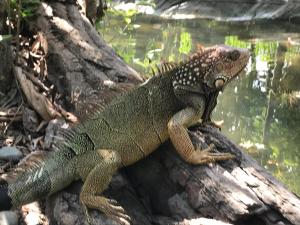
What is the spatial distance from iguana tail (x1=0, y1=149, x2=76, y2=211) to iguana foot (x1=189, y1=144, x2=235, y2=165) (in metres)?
0.74

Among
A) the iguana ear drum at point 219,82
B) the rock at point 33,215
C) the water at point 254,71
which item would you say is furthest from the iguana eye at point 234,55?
the rock at point 33,215

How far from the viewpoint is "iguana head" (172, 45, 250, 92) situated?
355 cm

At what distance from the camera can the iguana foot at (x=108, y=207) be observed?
9.90 feet

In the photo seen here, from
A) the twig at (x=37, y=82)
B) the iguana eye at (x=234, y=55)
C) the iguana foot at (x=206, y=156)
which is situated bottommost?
the iguana foot at (x=206, y=156)

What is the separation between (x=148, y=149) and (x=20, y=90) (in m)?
1.50

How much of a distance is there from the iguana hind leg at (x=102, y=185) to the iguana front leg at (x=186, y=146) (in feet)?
1.25

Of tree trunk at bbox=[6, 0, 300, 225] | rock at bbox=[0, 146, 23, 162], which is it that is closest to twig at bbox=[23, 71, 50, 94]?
tree trunk at bbox=[6, 0, 300, 225]

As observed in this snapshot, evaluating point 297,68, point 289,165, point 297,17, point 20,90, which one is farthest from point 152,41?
point 20,90

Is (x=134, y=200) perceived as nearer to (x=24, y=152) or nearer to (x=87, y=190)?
(x=87, y=190)

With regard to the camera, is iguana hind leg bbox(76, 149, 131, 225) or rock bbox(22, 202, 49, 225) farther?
rock bbox(22, 202, 49, 225)

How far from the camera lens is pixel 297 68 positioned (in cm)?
989

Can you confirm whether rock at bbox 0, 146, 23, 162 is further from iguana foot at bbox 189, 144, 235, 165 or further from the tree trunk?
iguana foot at bbox 189, 144, 235, 165

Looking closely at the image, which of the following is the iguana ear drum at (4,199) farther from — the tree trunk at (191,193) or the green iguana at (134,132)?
the tree trunk at (191,193)

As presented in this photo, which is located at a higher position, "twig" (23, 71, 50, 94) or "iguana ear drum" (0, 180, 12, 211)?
"twig" (23, 71, 50, 94)
